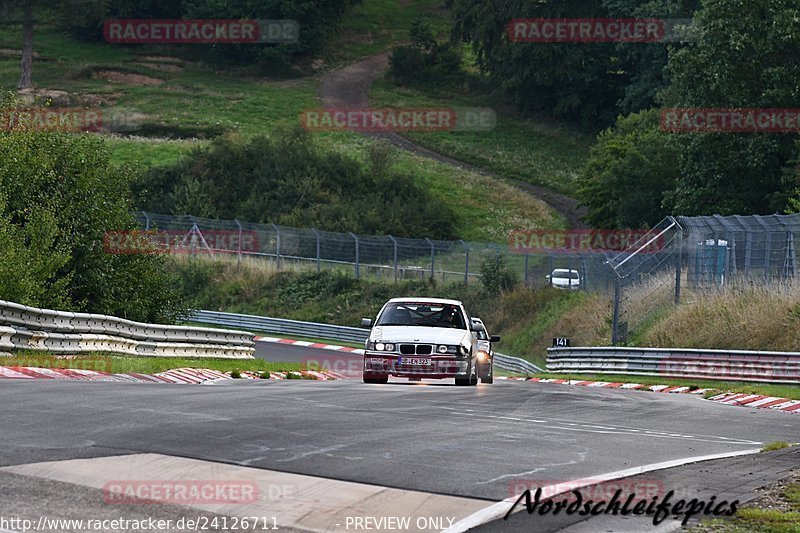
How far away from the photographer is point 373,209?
228 feet

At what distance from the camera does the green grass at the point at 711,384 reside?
77.2 feet

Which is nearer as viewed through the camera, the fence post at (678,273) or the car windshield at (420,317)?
the car windshield at (420,317)

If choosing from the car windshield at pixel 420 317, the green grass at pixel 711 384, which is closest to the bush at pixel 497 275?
the green grass at pixel 711 384

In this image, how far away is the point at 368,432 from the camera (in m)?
11.7

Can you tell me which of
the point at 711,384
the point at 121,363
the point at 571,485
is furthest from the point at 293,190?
the point at 571,485

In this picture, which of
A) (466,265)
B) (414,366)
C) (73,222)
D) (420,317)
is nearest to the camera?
(414,366)

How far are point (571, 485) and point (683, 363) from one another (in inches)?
Answer: 775

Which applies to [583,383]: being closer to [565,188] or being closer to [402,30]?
[565,188]

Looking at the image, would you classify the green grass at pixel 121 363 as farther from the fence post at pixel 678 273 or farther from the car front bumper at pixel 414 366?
the fence post at pixel 678 273

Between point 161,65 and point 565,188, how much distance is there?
131 ft

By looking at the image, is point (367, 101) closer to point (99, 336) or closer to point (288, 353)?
point (288, 353)

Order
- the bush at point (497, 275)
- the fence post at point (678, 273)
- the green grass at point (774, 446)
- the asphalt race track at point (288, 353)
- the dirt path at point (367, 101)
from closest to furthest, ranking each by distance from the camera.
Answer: the green grass at point (774, 446) → the fence post at point (678, 273) → the asphalt race track at point (288, 353) → the bush at point (497, 275) → the dirt path at point (367, 101)

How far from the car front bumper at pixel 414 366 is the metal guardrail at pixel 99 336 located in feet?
17.1

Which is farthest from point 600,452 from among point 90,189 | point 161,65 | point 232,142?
point 161,65
